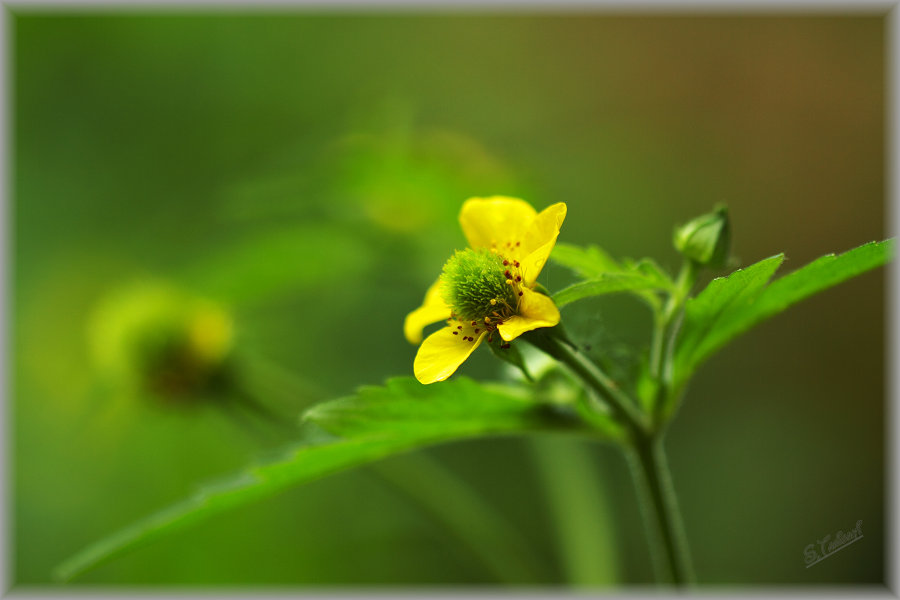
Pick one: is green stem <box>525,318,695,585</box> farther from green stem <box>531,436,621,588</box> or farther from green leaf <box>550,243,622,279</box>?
green stem <box>531,436,621,588</box>

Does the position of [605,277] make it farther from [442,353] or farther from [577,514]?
[577,514]

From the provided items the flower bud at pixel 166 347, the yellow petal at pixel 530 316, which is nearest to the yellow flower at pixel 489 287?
the yellow petal at pixel 530 316

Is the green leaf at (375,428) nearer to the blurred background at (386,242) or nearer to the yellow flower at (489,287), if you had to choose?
the yellow flower at (489,287)

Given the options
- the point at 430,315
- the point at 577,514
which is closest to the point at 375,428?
the point at 430,315

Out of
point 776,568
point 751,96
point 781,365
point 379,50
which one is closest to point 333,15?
point 379,50

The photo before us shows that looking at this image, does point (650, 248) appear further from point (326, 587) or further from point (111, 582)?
point (111, 582)

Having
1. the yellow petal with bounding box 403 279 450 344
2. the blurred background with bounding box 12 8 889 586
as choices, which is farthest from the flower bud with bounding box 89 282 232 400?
the yellow petal with bounding box 403 279 450 344
